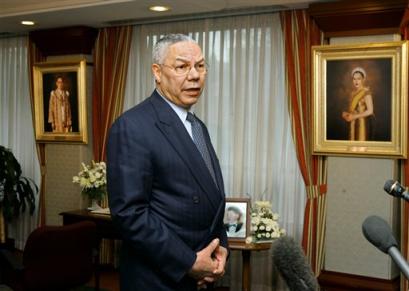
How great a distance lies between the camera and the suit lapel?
1815 millimetres

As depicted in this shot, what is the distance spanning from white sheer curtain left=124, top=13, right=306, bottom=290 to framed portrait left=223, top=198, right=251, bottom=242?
0.68 m

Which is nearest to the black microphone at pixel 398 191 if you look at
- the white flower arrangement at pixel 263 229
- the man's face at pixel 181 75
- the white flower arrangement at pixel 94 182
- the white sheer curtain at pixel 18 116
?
the man's face at pixel 181 75

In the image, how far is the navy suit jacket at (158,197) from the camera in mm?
1710

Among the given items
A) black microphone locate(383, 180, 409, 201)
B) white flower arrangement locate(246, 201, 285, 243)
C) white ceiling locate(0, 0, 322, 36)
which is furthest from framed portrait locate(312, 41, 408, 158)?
black microphone locate(383, 180, 409, 201)

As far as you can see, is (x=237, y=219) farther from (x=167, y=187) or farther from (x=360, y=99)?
(x=167, y=187)

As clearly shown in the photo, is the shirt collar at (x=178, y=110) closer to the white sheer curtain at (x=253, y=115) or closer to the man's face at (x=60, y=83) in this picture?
the white sheer curtain at (x=253, y=115)

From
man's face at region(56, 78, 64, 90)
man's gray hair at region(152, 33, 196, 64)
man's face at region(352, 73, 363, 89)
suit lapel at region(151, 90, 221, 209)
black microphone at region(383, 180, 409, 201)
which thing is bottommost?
black microphone at region(383, 180, 409, 201)

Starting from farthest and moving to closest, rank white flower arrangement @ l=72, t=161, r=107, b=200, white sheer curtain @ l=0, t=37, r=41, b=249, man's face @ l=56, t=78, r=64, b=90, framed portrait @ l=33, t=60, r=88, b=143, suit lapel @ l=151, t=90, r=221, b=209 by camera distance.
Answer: white sheer curtain @ l=0, t=37, r=41, b=249 → man's face @ l=56, t=78, r=64, b=90 → framed portrait @ l=33, t=60, r=88, b=143 → white flower arrangement @ l=72, t=161, r=107, b=200 → suit lapel @ l=151, t=90, r=221, b=209

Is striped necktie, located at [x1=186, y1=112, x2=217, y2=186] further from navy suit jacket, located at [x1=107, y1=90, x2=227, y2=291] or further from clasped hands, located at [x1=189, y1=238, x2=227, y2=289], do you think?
clasped hands, located at [x1=189, y1=238, x2=227, y2=289]

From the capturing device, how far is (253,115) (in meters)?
4.86

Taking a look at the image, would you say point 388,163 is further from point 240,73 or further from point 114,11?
point 114,11

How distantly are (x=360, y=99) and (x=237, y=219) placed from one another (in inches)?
54.2

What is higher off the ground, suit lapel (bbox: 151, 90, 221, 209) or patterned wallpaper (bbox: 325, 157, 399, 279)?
suit lapel (bbox: 151, 90, 221, 209)

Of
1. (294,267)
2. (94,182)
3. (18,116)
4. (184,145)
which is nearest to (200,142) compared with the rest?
(184,145)
